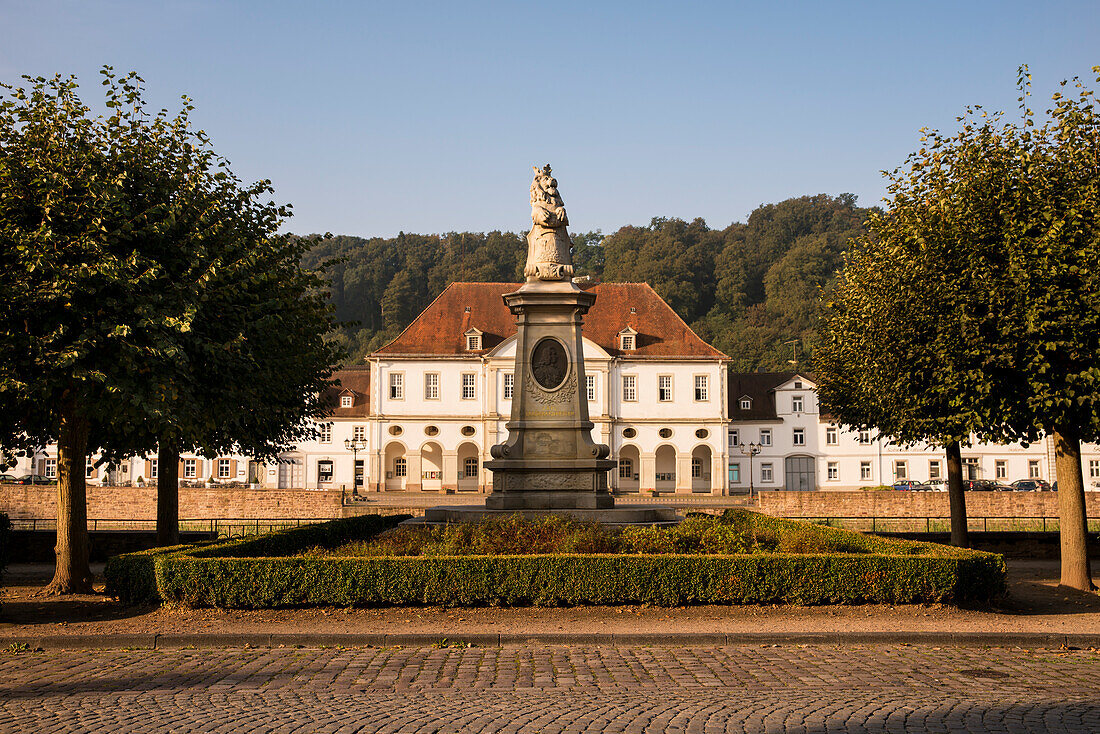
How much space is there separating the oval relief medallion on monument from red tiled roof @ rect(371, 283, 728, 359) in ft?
133

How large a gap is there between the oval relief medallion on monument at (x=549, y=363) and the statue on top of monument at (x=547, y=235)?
138 cm

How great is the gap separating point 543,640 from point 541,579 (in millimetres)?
1490

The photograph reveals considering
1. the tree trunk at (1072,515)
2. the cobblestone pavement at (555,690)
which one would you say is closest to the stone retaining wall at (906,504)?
the tree trunk at (1072,515)

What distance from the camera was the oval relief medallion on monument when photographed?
17984mm

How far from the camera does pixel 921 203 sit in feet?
57.2

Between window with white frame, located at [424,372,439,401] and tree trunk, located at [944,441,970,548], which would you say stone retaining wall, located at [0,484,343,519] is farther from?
window with white frame, located at [424,372,439,401]

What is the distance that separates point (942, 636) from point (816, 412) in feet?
172

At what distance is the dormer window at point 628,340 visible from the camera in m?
58.9

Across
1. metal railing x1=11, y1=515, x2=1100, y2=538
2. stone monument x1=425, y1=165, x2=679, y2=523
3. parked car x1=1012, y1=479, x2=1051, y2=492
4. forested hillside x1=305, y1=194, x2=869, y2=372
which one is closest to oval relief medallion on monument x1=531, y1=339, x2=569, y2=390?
stone monument x1=425, y1=165, x2=679, y2=523

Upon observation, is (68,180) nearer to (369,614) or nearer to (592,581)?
(369,614)

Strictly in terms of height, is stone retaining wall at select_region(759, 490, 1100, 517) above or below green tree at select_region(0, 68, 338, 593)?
below

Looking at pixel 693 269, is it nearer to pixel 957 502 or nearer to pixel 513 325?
pixel 513 325

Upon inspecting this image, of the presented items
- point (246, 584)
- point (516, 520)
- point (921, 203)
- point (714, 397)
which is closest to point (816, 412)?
point (714, 397)

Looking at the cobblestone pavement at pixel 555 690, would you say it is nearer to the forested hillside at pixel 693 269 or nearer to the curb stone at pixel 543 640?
the curb stone at pixel 543 640
